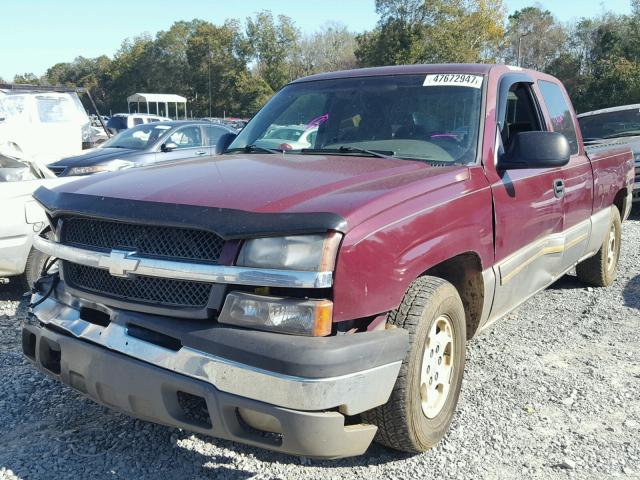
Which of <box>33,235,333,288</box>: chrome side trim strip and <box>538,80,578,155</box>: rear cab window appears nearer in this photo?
<box>33,235,333,288</box>: chrome side trim strip

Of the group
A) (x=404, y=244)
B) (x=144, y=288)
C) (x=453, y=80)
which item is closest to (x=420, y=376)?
(x=404, y=244)

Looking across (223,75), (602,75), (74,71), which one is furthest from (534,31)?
(74,71)

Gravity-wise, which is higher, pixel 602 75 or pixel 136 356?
pixel 602 75

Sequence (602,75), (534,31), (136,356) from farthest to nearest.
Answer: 1. (534,31)
2. (602,75)
3. (136,356)

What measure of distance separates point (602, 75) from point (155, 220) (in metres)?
40.9

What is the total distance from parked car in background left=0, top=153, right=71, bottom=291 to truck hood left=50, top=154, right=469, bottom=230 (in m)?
2.34

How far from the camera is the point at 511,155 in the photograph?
11.0 ft

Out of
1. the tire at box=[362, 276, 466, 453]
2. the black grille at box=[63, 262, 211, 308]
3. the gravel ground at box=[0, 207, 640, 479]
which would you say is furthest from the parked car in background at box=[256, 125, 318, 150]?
the gravel ground at box=[0, 207, 640, 479]

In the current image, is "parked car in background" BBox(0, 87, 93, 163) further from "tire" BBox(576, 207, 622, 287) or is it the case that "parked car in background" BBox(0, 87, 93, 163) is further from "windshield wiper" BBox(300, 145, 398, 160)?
"tire" BBox(576, 207, 622, 287)

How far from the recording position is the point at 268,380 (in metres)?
2.15

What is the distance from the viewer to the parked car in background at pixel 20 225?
16.6 feet

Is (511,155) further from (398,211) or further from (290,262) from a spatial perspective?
(290,262)

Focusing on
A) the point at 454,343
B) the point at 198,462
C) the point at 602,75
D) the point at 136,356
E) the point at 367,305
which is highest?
the point at 602,75

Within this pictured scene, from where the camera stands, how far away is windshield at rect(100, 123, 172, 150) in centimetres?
1069
